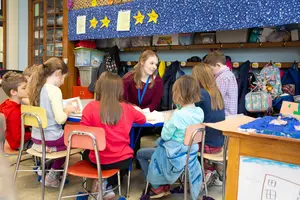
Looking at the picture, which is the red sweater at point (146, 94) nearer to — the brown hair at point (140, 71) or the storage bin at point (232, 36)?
the brown hair at point (140, 71)

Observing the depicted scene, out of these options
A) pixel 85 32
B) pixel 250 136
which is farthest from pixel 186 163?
pixel 85 32

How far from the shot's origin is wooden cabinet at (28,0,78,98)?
17.0 ft

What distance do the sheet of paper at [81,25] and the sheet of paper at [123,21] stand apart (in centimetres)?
72

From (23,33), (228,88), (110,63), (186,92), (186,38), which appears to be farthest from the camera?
(23,33)

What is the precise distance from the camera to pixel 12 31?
21.7 feet

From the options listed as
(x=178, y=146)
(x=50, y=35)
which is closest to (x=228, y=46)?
(x=178, y=146)

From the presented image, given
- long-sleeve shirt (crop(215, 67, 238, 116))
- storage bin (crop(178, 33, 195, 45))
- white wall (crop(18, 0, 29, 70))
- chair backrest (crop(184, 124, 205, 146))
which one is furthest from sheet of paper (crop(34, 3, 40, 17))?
chair backrest (crop(184, 124, 205, 146))

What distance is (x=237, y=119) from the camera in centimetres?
158

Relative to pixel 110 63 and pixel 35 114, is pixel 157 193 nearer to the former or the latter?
pixel 35 114

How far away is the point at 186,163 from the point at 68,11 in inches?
149

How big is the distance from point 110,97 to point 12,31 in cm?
534

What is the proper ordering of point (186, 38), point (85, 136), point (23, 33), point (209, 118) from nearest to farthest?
1. point (85, 136)
2. point (209, 118)
3. point (186, 38)
4. point (23, 33)

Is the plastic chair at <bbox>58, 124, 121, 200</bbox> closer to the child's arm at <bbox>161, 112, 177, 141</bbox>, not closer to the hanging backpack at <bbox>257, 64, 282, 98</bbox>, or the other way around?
the child's arm at <bbox>161, 112, 177, 141</bbox>

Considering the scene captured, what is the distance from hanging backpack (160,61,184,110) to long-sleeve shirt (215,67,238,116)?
133 cm
